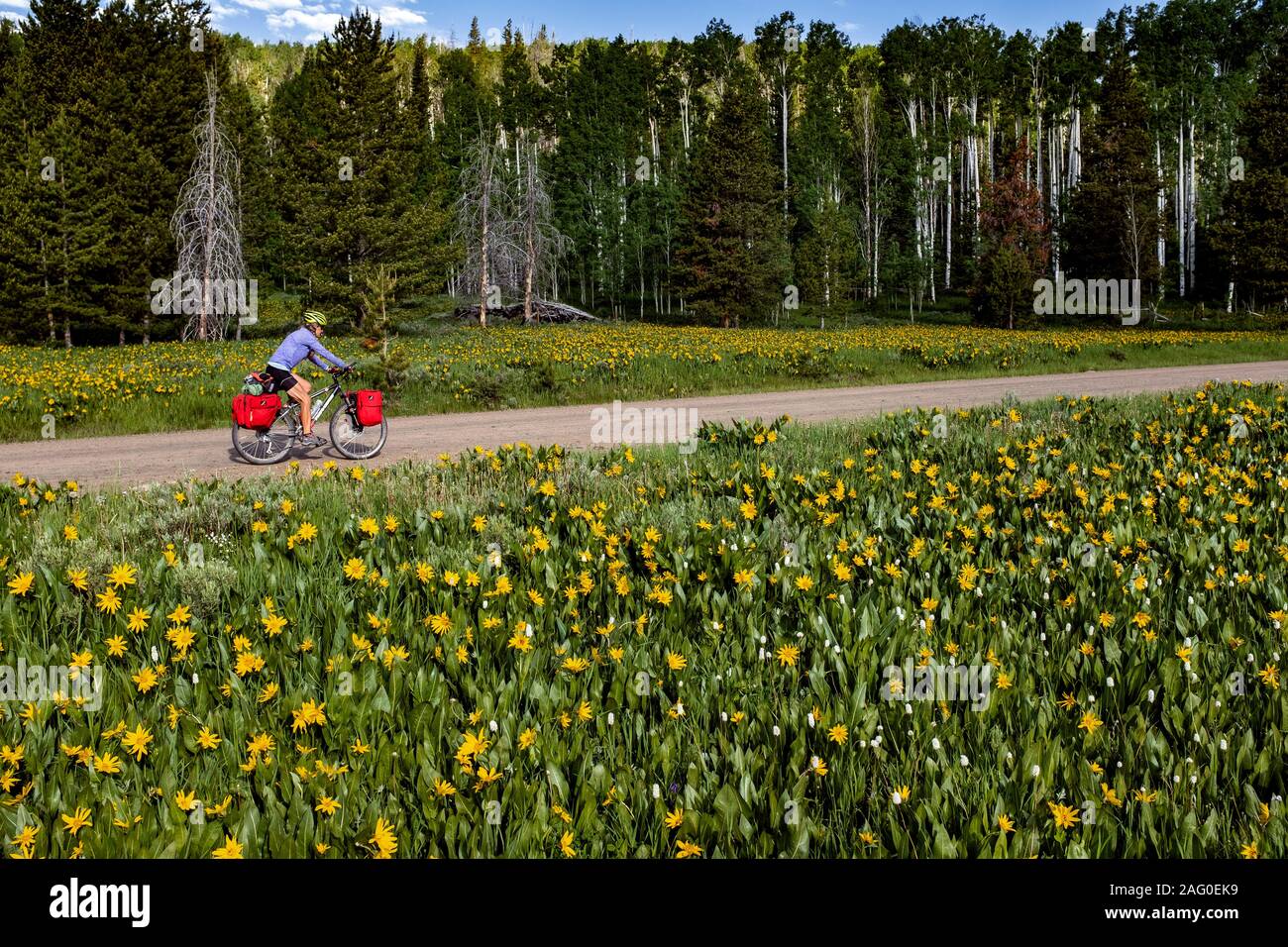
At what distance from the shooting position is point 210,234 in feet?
103

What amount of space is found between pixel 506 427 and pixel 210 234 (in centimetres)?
2440

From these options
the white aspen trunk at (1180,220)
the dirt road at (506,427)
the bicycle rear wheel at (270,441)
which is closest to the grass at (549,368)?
the dirt road at (506,427)

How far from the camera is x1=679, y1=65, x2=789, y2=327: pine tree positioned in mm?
42344

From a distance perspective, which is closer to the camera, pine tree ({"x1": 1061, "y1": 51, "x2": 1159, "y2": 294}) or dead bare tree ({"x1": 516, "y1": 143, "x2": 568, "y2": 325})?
dead bare tree ({"x1": 516, "y1": 143, "x2": 568, "y2": 325})

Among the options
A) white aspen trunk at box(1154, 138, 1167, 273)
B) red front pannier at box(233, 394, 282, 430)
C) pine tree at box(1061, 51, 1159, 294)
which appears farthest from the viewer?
white aspen trunk at box(1154, 138, 1167, 273)

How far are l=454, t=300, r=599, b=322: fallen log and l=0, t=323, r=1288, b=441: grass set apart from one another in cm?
1522

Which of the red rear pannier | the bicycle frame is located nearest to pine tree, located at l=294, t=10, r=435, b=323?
the bicycle frame

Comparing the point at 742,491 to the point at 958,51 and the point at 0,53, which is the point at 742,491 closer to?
the point at 0,53

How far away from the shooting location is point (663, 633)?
3.96 meters

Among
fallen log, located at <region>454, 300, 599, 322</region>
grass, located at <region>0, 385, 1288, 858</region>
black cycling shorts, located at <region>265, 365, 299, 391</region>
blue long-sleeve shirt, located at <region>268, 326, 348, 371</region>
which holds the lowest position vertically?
grass, located at <region>0, 385, 1288, 858</region>

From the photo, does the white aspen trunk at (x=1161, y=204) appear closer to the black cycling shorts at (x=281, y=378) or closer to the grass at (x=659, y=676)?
the black cycling shorts at (x=281, y=378)

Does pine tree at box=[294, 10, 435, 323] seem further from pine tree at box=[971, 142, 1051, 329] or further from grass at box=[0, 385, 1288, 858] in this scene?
grass at box=[0, 385, 1288, 858]

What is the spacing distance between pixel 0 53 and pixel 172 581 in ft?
207
